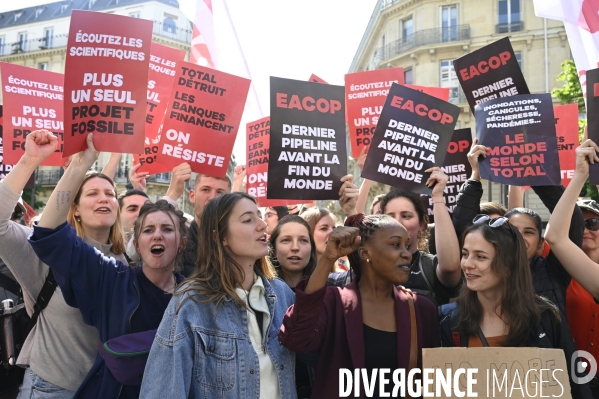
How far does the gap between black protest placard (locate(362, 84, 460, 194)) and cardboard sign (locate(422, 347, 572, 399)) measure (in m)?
2.39

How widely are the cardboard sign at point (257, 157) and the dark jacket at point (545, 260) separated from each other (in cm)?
267

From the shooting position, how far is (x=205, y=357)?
2.81m

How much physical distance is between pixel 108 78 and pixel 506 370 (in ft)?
11.2

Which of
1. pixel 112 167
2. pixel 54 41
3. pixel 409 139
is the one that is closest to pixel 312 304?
pixel 409 139

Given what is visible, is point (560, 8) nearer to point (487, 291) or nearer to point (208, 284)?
point (487, 291)

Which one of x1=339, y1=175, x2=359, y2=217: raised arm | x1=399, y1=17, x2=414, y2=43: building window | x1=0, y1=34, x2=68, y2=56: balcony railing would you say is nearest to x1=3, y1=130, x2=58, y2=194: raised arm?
x1=339, y1=175, x2=359, y2=217: raised arm

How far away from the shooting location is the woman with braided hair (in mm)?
2859

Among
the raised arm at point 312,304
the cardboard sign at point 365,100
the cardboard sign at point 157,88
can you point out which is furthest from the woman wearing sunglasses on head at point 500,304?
the cardboard sign at point 157,88

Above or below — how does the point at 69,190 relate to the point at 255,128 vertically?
below

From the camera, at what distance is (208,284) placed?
2.99 meters

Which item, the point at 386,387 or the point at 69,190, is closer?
the point at 386,387

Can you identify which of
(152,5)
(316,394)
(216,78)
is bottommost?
(316,394)

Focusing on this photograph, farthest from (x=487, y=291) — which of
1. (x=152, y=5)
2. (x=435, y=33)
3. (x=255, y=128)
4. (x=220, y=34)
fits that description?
(x=152, y=5)

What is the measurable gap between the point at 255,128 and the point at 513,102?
9.63ft
